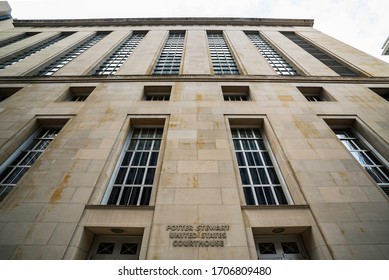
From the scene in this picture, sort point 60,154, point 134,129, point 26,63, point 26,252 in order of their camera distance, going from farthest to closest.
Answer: point 26,63 → point 134,129 → point 60,154 → point 26,252

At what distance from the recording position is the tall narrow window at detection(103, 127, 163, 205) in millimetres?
7570

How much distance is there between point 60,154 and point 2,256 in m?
4.10

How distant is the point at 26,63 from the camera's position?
15.8m

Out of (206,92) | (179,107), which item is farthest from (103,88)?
(206,92)

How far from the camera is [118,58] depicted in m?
18.8

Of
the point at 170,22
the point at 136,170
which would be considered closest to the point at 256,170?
the point at 136,170

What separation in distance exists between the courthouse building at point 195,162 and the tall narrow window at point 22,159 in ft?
0.21

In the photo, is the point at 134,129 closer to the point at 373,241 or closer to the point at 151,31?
the point at 373,241

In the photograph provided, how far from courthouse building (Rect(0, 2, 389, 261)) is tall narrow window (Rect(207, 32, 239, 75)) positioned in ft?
1.38

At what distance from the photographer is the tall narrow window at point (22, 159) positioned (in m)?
8.02

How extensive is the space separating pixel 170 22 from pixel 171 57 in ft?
45.8

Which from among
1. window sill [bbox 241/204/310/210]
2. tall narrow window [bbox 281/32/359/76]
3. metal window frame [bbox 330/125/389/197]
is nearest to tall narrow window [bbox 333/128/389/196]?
metal window frame [bbox 330/125/389/197]

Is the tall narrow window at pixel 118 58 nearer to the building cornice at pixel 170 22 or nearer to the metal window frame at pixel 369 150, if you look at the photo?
the building cornice at pixel 170 22

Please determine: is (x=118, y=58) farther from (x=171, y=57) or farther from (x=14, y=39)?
(x=14, y=39)
